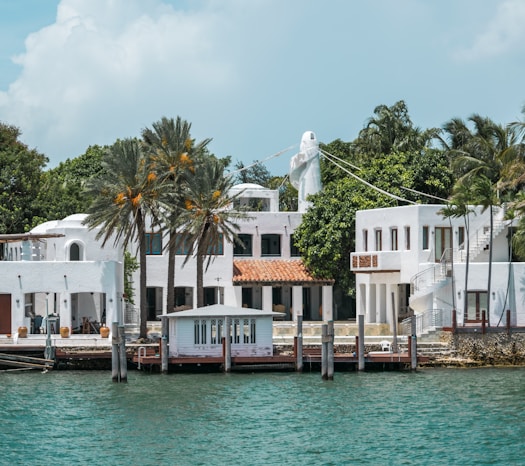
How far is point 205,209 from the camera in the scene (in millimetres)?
71062

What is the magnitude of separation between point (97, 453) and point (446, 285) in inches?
1243

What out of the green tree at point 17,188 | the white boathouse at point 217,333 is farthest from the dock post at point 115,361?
the green tree at point 17,188

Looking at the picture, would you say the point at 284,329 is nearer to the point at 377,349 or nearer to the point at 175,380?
the point at 377,349

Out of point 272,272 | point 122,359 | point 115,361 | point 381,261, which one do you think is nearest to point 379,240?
point 381,261

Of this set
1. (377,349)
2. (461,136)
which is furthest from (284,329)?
(461,136)

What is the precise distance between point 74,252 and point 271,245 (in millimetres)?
14378

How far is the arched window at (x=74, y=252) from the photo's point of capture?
75.6 meters

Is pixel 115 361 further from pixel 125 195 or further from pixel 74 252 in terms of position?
pixel 74 252

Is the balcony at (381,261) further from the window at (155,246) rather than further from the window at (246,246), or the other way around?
the window at (155,246)

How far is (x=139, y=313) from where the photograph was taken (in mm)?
76438

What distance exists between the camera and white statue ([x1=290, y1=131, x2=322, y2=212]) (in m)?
88.3

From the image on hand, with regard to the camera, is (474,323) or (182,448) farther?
(474,323)

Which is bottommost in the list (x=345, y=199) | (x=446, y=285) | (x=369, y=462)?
(x=369, y=462)

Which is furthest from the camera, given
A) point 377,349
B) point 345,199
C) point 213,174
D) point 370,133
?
point 370,133
